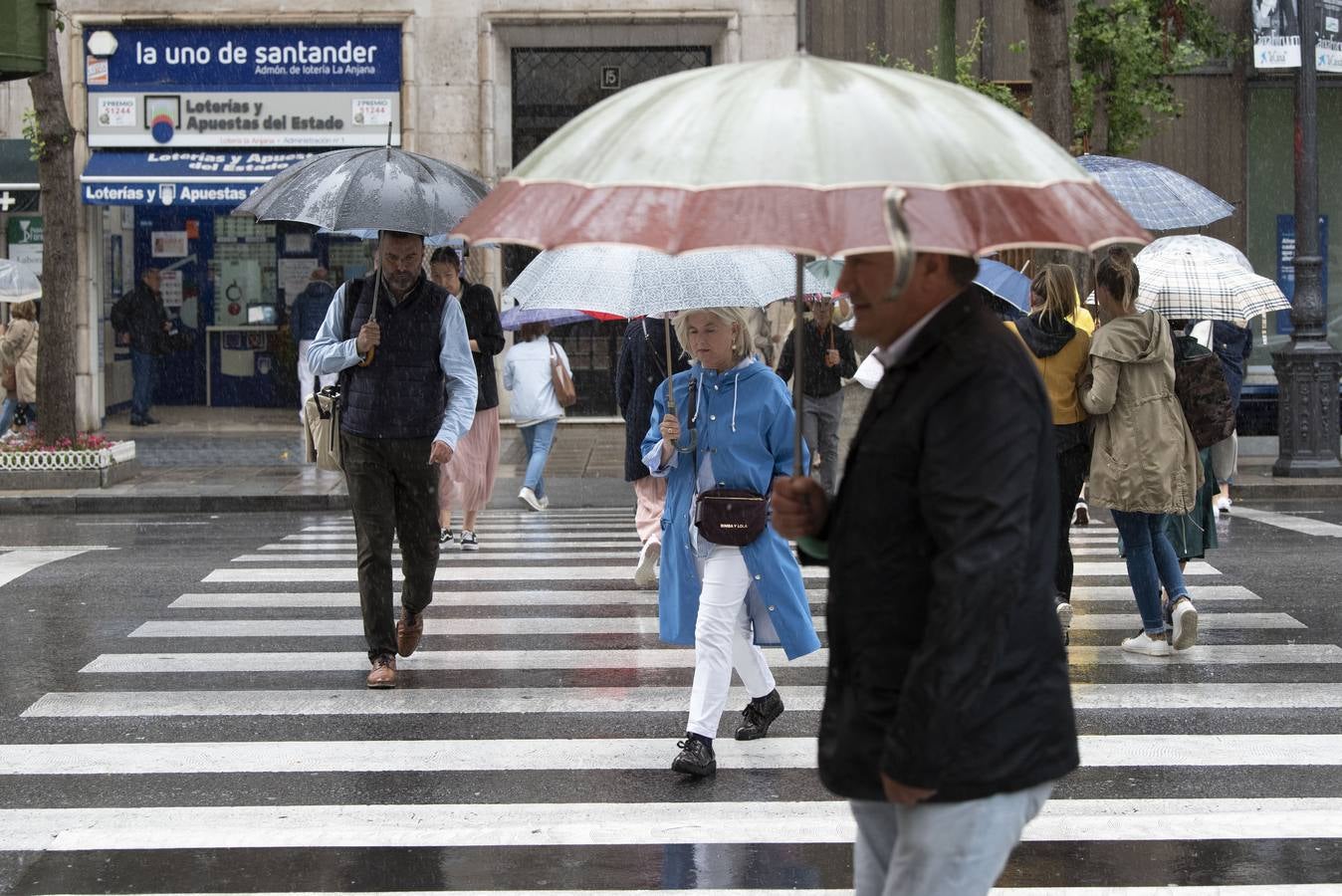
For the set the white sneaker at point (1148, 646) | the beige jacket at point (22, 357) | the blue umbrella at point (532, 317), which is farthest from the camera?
the beige jacket at point (22, 357)

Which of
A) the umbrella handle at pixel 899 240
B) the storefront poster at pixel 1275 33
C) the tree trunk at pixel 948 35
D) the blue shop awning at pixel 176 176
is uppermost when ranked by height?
the storefront poster at pixel 1275 33

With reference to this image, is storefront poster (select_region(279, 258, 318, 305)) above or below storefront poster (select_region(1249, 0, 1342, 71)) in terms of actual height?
below

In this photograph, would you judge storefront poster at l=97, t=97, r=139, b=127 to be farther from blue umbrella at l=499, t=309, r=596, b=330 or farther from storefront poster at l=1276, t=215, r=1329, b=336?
storefront poster at l=1276, t=215, r=1329, b=336

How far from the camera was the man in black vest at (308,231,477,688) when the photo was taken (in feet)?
23.9

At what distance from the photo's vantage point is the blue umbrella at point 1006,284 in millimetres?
9133

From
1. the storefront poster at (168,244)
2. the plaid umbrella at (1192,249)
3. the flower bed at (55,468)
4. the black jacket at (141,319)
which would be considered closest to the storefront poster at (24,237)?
the black jacket at (141,319)

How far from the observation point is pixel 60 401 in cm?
1633

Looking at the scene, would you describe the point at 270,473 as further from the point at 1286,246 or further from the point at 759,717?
the point at 1286,246

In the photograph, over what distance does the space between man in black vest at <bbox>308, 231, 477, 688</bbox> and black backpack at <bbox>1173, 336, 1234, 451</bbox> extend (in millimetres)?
3354

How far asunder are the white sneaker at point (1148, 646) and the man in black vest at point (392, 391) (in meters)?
3.41

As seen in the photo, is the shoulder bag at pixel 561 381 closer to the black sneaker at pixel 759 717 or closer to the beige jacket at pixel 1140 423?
the beige jacket at pixel 1140 423

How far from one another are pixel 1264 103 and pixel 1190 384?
14.5m

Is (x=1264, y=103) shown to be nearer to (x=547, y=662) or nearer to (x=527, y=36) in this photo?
(x=527, y=36)

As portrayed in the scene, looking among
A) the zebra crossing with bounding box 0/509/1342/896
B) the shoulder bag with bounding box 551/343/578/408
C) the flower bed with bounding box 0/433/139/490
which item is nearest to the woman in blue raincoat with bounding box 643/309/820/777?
the zebra crossing with bounding box 0/509/1342/896
